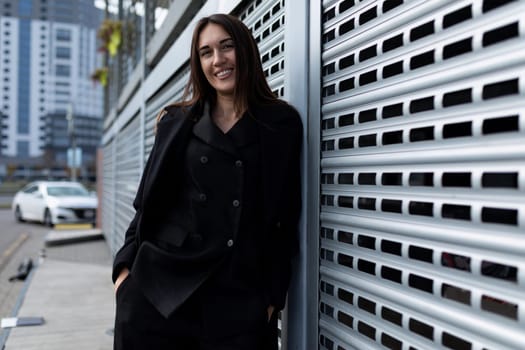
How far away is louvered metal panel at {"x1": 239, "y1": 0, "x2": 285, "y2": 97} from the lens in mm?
2126

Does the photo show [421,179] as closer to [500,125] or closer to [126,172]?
[500,125]

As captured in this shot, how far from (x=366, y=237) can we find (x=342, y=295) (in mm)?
250

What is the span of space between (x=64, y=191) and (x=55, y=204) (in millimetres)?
1261

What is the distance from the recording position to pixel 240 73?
1.69 metres

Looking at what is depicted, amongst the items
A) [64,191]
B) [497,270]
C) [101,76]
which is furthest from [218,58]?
[64,191]

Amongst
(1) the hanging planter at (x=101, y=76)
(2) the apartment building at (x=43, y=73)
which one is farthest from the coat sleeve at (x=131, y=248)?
(2) the apartment building at (x=43, y=73)

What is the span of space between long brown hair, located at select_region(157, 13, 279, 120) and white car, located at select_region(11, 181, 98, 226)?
1417 cm

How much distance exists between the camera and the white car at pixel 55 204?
14.9 metres

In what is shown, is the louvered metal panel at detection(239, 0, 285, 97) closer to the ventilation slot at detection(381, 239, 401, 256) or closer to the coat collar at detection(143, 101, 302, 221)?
the coat collar at detection(143, 101, 302, 221)

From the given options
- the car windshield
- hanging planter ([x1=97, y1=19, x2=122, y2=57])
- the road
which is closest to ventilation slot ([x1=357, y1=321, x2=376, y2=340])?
the road

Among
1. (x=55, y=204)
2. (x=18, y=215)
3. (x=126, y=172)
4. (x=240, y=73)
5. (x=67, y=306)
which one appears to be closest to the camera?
(x=240, y=73)

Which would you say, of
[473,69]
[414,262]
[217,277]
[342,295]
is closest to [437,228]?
[414,262]

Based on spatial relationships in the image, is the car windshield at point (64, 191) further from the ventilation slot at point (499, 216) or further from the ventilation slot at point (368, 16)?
the ventilation slot at point (499, 216)

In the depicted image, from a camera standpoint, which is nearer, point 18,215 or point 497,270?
point 497,270
